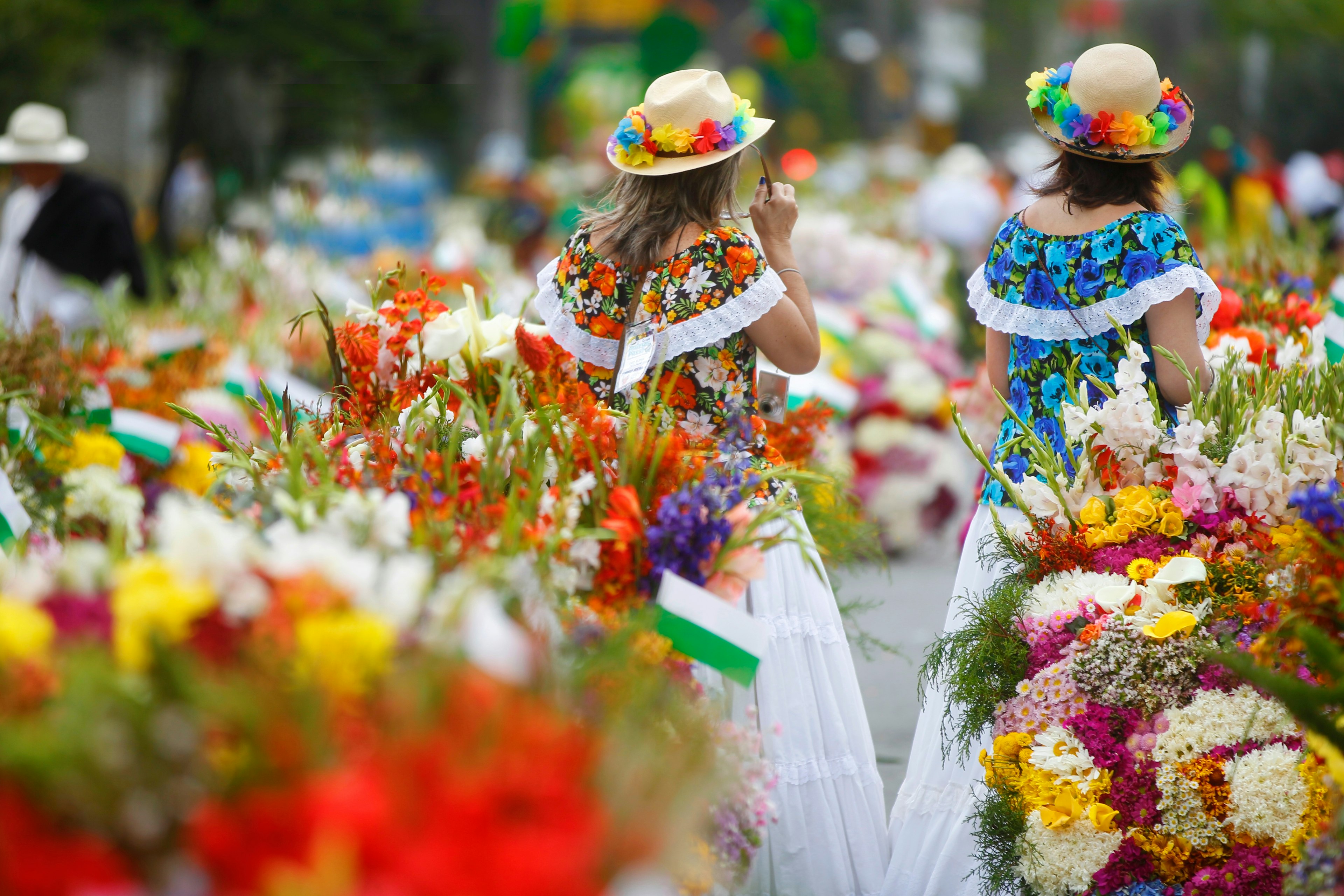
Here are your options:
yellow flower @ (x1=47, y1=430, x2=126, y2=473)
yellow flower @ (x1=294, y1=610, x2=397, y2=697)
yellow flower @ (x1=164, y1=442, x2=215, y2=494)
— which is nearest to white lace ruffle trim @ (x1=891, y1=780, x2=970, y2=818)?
yellow flower @ (x1=294, y1=610, x2=397, y2=697)

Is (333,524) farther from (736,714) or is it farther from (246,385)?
(246,385)

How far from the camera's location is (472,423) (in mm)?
2842

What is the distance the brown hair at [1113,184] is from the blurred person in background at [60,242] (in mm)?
4701

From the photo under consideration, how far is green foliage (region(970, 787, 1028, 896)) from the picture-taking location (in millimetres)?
2654

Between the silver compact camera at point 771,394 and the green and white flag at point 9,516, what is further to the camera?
the silver compact camera at point 771,394

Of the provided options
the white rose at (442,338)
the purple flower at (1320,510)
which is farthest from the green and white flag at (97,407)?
the purple flower at (1320,510)

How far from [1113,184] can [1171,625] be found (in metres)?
1.10

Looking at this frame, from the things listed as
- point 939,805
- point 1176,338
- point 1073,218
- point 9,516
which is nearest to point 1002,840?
point 939,805

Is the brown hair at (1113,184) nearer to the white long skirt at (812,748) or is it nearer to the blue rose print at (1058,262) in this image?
the blue rose print at (1058,262)

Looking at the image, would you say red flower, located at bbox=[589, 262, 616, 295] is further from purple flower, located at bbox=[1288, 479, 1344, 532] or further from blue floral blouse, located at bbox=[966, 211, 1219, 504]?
purple flower, located at bbox=[1288, 479, 1344, 532]

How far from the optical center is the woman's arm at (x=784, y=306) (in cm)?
295

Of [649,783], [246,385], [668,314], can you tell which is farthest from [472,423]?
[246,385]

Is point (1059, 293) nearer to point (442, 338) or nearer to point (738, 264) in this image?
point (738, 264)

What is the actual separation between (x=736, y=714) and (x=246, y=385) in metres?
3.67
